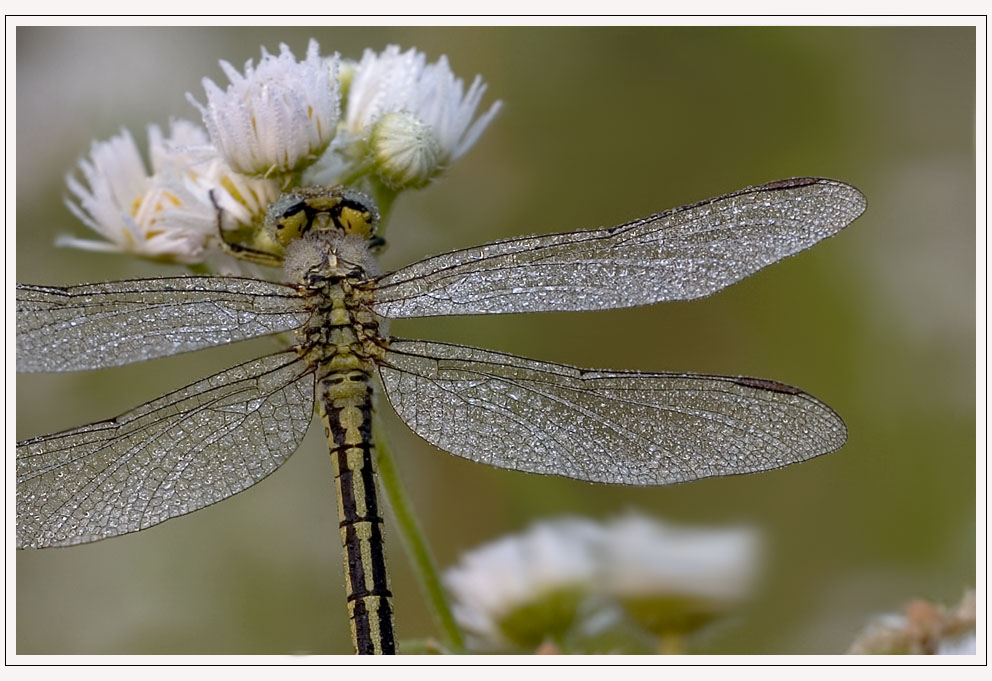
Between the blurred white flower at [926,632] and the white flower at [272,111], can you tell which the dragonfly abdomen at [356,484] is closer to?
the white flower at [272,111]

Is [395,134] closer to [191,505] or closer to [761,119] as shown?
→ [191,505]

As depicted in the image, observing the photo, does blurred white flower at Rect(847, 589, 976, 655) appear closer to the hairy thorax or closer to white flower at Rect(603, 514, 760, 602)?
white flower at Rect(603, 514, 760, 602)

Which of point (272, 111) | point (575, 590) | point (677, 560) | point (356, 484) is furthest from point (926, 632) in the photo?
point (272, 111)

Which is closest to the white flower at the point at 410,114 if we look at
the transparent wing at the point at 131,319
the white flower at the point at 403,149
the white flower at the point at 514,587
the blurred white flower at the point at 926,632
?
the white flower at the point at 403,149

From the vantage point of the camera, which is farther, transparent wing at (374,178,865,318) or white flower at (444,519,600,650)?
white flower at (444,519,600,650)

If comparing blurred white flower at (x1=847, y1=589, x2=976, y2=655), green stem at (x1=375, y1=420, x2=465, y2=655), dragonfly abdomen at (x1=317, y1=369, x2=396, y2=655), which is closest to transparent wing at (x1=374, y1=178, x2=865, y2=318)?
dragonfly abdomen at (x1=317, y1=369, x2=396, y2=655)

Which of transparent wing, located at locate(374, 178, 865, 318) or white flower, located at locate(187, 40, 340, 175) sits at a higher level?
white flower, located at locate(187, 40, 340, 175)
